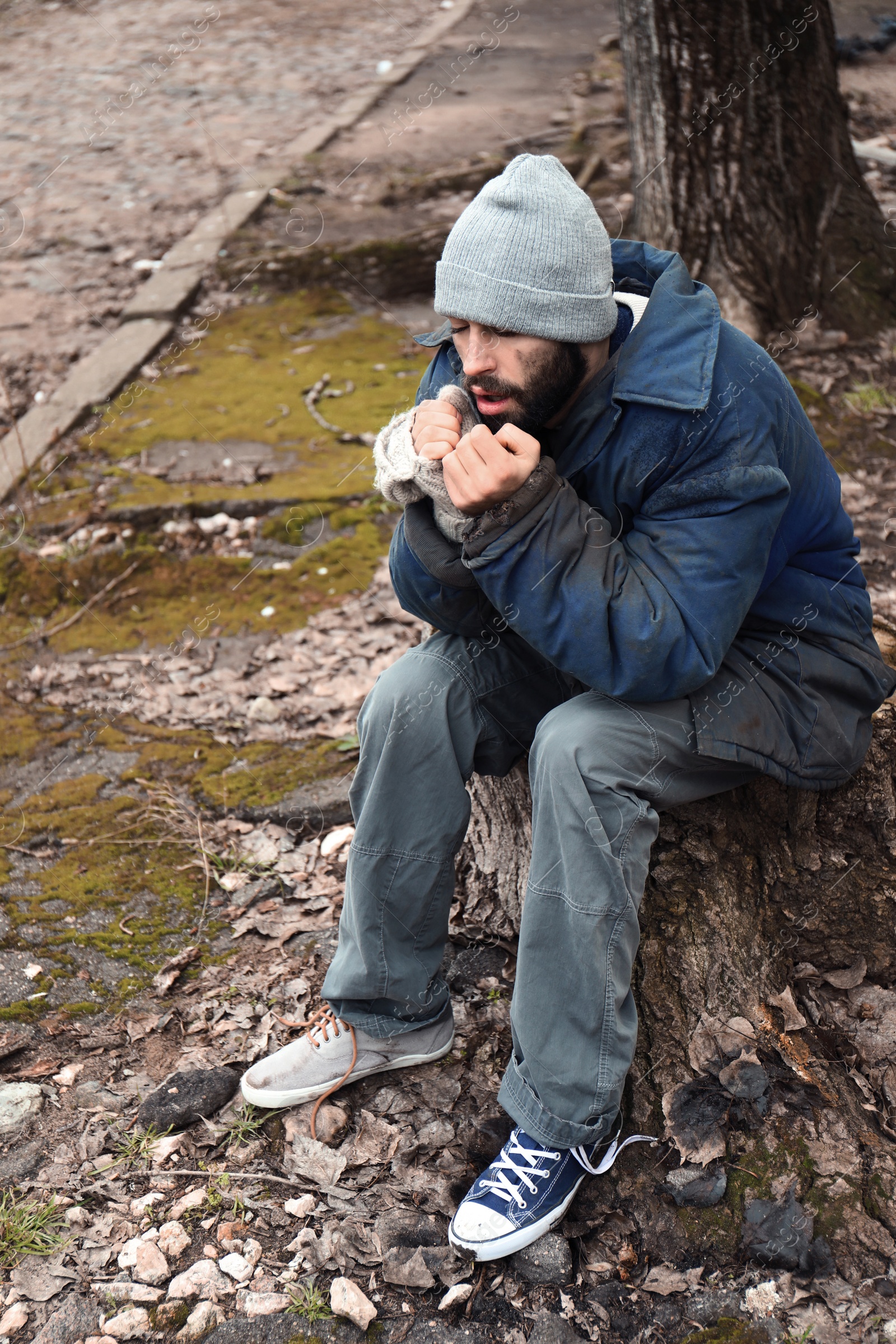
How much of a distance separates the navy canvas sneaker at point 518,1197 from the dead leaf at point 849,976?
816mm

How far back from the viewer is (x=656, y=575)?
2244mm

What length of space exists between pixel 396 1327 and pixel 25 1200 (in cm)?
91

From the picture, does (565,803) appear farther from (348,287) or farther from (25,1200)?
(348,287)

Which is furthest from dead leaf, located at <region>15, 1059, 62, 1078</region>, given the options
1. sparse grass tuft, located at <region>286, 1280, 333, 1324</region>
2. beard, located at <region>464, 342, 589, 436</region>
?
beard, located at <region>464, 342, 589, 436</region>

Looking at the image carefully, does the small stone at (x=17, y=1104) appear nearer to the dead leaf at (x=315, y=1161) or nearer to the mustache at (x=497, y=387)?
the dead leaf at (x=315, y=1161)

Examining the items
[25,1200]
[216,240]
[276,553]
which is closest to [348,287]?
[216,240]

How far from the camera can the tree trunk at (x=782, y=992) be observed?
2350mm

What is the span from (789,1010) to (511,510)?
1.43 m

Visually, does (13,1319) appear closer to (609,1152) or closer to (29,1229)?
(29,1229)

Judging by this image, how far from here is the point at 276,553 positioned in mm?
4961

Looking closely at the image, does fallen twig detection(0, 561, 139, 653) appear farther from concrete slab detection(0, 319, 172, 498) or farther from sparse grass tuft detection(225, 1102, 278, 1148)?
sparse grass tuft detection(225, 1102, 278, 1148)

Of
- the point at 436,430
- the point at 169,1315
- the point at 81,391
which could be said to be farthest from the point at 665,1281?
the point at 81,391

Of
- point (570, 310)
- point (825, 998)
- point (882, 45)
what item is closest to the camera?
point (570, 310)

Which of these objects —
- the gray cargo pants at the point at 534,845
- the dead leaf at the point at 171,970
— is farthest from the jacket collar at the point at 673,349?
the dead leaf at the point at 171,970
